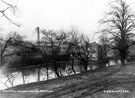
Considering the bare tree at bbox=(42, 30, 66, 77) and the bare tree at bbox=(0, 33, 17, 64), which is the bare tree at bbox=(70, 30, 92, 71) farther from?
the bare tree at bbox=(0, 33, 17, 64)

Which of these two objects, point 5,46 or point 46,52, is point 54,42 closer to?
point 46,52

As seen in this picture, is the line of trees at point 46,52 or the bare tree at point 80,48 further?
the bare tree at point 80,48

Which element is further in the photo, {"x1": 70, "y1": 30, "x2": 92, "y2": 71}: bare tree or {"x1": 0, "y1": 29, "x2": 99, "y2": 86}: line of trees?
{"x1": 70, "y1": 30, "x2": 92, "y2": 71}: bare tree

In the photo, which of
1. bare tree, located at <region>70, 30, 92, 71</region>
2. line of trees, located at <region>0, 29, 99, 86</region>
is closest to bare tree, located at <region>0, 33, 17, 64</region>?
line of trees, located at <region>0, 29, 99, 86</region>

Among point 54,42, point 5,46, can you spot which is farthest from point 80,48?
point 5,46

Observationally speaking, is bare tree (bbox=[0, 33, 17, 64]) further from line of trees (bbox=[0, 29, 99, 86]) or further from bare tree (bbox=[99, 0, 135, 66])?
bare tree (bbox=[99, 0, 135, 66])

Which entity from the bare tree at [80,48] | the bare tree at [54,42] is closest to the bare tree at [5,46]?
the bare tree at [54,42]

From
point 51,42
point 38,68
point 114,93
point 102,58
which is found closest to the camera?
point 114,93

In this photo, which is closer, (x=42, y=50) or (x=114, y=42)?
(x=114, y=42)

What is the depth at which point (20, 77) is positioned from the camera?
19.6m

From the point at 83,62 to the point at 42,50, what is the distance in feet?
20.9

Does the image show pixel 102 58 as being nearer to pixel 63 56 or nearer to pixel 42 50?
pixel 63 56

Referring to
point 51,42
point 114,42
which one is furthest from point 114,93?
point 51,42

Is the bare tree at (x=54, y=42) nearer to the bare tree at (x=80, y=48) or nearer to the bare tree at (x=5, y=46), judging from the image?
the bare tree at (x=80, y=48)
